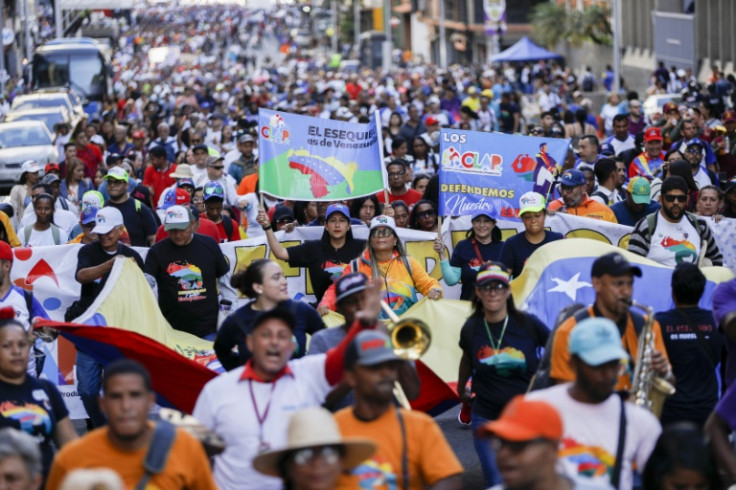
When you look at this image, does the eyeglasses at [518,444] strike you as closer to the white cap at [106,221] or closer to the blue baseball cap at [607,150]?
the white cap at [106,221]

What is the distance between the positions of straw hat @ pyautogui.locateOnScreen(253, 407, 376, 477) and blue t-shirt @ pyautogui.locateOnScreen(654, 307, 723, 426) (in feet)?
8.25

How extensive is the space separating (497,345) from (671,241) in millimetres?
2522

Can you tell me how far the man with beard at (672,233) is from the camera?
9711 millimetres

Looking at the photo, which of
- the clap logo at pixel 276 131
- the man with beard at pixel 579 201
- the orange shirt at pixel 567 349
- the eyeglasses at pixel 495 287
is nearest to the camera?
the orange shirt at pixel 567 349

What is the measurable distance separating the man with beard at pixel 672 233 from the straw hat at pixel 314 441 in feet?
15.5

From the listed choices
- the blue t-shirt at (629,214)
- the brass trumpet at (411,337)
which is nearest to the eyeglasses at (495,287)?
the brass trumpet at (411,337)

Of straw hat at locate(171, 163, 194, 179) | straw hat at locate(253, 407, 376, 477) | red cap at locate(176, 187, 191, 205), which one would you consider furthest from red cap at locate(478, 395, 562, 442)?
straw hat at locate(171, 163, 194, 179)

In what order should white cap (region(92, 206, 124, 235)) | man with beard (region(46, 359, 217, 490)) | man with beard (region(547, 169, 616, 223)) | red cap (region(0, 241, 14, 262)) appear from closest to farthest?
man with beard (region(46, 359, 217, 490)) < red cap (region(0, 241, 14, 262)) < white cap (region(92, 206, 124, 235)) < man with beard (region(547, 169, 616, 223))

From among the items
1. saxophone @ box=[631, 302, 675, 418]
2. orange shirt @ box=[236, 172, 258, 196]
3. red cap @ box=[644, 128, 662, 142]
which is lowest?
orange shirt @ box=[236, 172, 258, 196]

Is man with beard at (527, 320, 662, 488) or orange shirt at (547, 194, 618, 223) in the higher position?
man with beard at (527, 320, 662, 488)

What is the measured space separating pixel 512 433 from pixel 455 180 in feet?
24.6

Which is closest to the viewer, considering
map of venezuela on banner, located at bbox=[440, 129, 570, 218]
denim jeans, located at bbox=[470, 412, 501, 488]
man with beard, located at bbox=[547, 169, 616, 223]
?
denim jeans, located at bbox=[470, 412, 501, 488]

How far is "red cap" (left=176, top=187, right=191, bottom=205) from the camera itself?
13.4 metres

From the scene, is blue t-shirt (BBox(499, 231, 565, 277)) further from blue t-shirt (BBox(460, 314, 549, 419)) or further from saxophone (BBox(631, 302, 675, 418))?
saxophone (BBox(631, 302, 675, 418))
